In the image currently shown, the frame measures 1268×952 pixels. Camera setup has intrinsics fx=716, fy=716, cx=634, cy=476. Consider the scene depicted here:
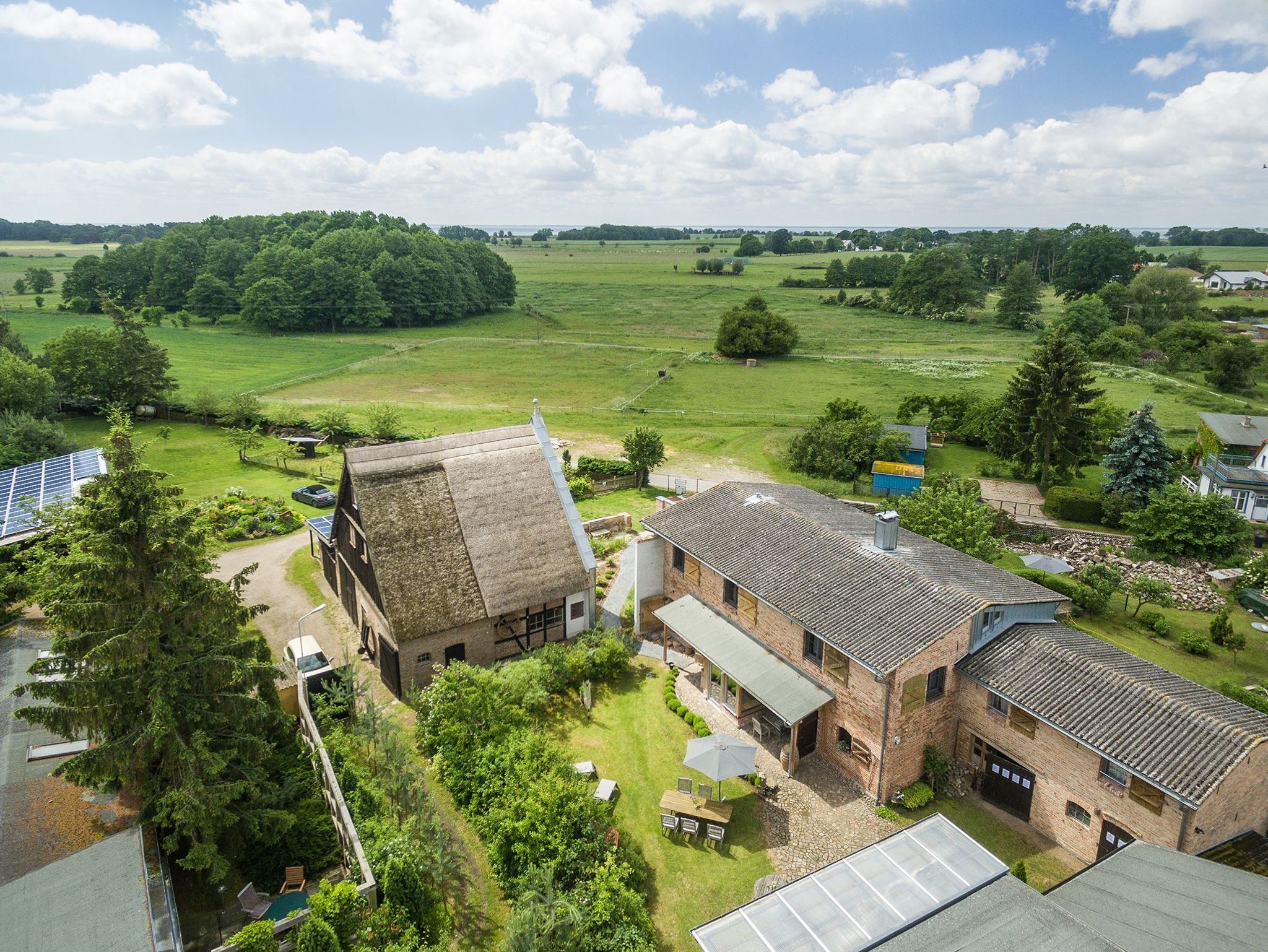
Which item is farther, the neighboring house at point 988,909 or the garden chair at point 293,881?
the garden chair at point 293,881

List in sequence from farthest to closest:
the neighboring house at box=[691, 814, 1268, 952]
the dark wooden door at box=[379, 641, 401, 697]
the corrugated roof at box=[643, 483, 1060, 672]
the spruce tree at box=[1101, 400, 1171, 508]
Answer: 1. the spruce tree at box=[1101, 400, 1171, 508]
2. the dark wooden door at box=[379, 641, 401, 697]
3. the corrugated roof at box=[643, 483, 1060, 672]
4. the neighboring house at box=[691, 814, 1268, 952]

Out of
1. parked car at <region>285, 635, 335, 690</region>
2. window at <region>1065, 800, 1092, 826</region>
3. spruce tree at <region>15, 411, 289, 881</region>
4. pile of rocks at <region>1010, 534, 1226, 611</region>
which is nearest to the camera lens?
spruce tree at <region>15, 411, 289, 881</region>

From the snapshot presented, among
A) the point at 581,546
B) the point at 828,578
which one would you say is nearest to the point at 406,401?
the point at 581,546

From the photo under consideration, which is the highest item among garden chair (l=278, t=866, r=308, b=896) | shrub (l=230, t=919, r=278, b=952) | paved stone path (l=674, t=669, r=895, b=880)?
shrub (l=230, t=919, r=278, b=952)

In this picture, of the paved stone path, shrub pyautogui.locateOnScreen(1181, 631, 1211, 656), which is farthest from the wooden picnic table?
shrub pyautogui.locateOnScreen(1181, 631, 1211, 656)

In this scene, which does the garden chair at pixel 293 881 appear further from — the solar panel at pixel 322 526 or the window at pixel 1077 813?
the window at pixel 1077 813

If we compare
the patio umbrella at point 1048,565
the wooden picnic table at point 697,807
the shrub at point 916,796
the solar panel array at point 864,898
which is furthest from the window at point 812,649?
the patio umbrella at point 1048,565

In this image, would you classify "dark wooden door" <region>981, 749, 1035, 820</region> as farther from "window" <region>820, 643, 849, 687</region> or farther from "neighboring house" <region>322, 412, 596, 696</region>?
"neighboring house" <region>322, 412, 596, 696</region>
